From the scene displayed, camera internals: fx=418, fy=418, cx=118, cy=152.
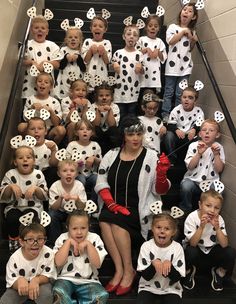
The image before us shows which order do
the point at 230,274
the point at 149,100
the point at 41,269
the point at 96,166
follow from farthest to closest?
1. the point at 149,100
2. the point at 96,166
3. the point at 230,274
4. the point at 41,269

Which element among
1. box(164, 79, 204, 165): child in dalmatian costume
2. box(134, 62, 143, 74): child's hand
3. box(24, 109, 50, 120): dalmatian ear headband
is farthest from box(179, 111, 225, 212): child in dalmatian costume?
box(24, 109, 50, 120): dalmatian ear headband

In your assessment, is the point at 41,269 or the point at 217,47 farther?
the point at 217,47

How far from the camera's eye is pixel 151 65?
15.7ft

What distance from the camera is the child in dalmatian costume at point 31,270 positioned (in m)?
2.72

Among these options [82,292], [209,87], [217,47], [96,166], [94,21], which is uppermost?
[94,21]

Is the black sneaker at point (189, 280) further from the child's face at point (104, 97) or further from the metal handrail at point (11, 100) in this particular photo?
the child's face at point (104, 97)

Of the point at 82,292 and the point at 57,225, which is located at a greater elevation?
the point at 57,225

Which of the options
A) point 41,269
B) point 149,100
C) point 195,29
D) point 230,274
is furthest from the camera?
point 195,29

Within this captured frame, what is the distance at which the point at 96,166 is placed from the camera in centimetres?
391

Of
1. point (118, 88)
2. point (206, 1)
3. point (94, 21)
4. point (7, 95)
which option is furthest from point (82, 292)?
point (206, 1)

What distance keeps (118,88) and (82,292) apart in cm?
252

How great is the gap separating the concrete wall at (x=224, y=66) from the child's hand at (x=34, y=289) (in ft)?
5.60

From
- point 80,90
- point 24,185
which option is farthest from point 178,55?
point 24,185

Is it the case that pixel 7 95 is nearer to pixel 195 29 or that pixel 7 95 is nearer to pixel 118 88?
pixel 118 88
